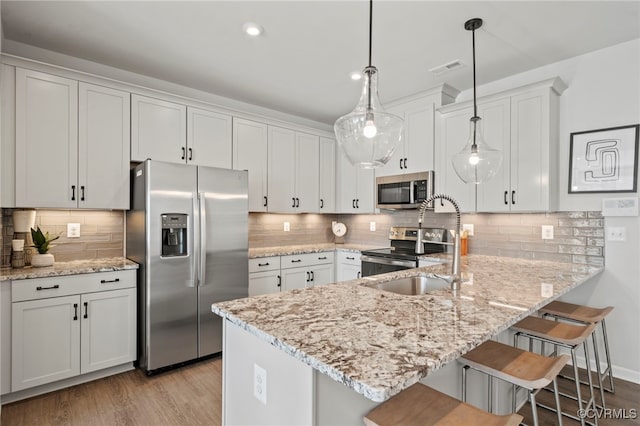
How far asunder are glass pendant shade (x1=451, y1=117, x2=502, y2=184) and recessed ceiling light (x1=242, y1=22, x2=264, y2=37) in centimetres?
163

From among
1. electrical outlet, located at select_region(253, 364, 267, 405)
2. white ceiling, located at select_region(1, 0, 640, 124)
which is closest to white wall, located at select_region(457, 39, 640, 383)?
white ceiling, located at select_region(1, 0, 640, 124)

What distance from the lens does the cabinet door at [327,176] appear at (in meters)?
4.54

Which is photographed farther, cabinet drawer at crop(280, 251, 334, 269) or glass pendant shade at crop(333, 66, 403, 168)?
cabinet drawer at crop(280, 251, 334, 269)

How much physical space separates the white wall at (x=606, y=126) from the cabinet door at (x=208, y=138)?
3.17 metres

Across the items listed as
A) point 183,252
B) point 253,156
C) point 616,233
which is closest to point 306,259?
point 253,156

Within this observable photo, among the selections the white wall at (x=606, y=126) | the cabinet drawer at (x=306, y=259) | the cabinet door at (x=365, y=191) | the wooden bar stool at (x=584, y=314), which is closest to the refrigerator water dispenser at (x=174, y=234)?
the cabinet drawer at (x=306, y=259)

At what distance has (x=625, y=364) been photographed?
2.63 metres

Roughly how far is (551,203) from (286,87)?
2.68m

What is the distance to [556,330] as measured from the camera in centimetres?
189

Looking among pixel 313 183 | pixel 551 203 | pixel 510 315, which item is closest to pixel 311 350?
pixel 510 315

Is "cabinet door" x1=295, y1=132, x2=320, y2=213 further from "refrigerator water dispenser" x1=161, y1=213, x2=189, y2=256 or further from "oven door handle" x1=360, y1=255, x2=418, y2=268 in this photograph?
"refrigerator water dispenser" x1=161, y1=213, x2=189, y2=256

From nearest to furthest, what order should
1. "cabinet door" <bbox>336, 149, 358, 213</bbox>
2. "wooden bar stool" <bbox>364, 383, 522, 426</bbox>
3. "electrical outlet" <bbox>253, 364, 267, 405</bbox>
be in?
"wooden bar stool" <bbox>364, 383, 522, 426</bbox> → "electrical outlet" <bbox>253, 364, 267, 405</bbox> → "cabinet door" <bbox>336, 149, 358, 213</bbox>

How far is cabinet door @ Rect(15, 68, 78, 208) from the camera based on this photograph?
98.3 inches

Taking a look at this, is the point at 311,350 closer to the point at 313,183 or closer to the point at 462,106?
the point at 462,106
